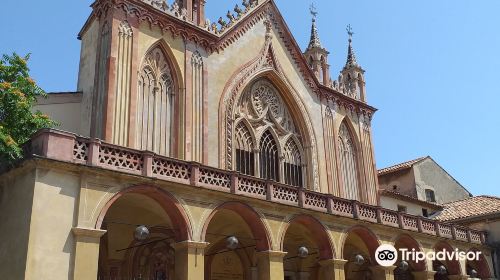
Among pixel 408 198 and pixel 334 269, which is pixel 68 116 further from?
pixel 408 198

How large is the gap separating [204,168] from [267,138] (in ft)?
31.3

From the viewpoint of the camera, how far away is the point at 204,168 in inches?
744

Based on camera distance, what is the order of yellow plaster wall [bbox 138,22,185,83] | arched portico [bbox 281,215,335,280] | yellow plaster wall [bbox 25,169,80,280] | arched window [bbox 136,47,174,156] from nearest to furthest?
1. yellow plaster wall [bbox 25,169,80,280]
2. arched portico [bbox 281,215,335,280]
3. arched window [bbox 136,47,174,156]
4. yellow plaster wall [bbox 138,22,185,83]

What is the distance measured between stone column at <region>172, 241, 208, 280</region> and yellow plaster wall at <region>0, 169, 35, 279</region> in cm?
484

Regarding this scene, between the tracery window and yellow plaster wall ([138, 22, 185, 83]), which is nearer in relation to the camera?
yellow plaster wall ([138, 22, 185, 83])

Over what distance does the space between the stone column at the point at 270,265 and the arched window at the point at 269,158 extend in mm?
7253

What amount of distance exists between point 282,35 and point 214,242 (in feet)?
42.4

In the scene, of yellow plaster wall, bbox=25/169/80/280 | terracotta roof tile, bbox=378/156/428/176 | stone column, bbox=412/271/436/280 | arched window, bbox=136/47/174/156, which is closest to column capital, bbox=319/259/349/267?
stone column, bbox=412/271/436/280

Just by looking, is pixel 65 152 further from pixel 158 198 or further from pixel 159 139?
pixel 159 139

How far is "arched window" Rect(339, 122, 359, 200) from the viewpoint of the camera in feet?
102

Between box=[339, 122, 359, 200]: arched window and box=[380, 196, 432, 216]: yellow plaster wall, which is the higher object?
box=[339, 122, 359, 200]: arched window

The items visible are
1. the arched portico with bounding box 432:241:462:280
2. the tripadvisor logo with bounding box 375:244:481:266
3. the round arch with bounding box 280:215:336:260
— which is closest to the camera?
the round arch with bounding box 280:215:336:260

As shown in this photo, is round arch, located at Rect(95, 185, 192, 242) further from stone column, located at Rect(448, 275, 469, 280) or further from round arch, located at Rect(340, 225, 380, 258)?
stone column, located at Rect(448, 275, 469, 280)

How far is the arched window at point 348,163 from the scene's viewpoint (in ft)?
102
